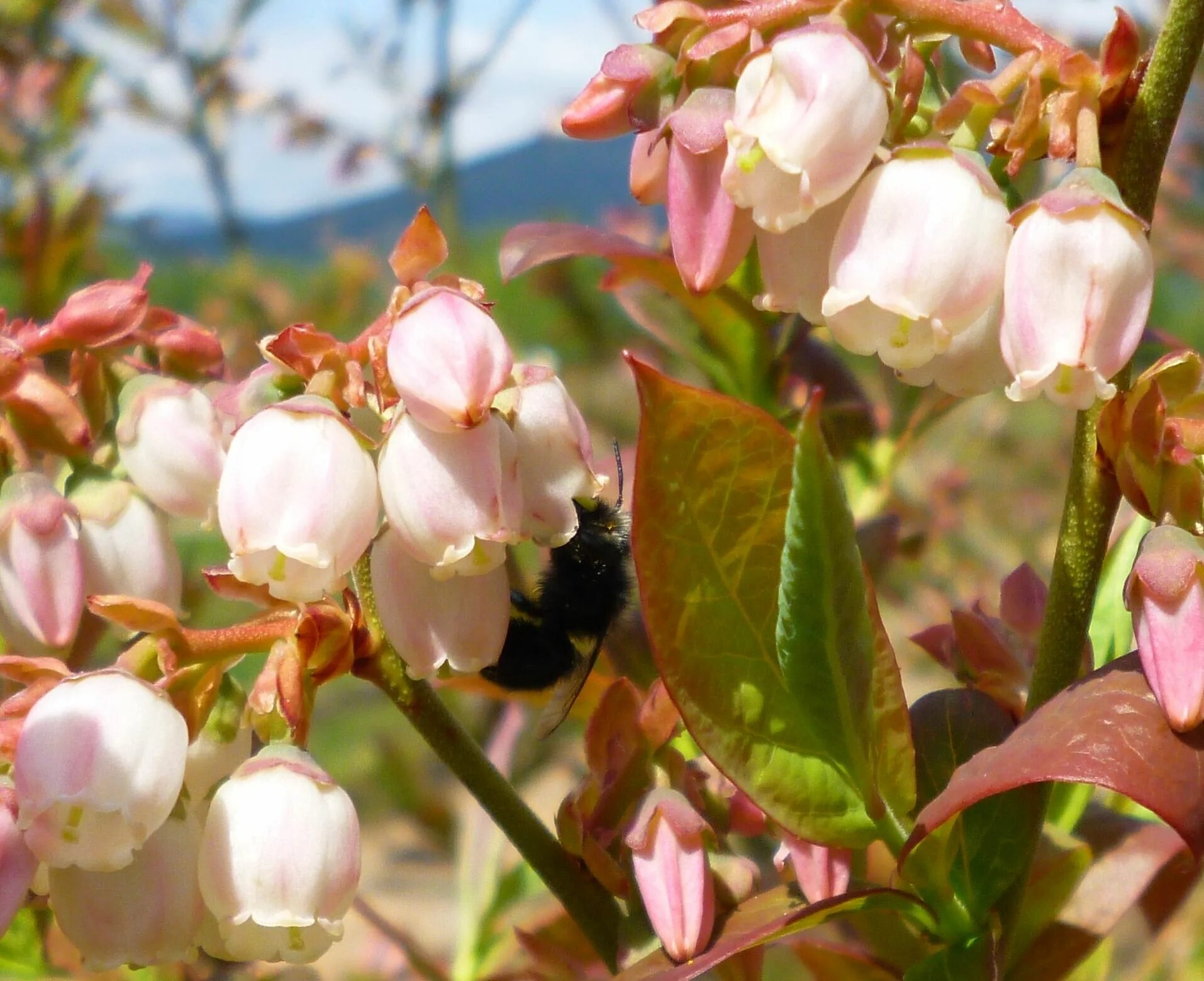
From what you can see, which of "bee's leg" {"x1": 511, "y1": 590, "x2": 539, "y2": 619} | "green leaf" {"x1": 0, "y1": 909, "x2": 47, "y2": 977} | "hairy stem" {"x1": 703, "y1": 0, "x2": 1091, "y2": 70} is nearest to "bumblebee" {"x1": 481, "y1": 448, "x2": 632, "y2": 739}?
"bee's leg" {"x1": 511, "y1": 590, "x2": 539, "y2": 619}

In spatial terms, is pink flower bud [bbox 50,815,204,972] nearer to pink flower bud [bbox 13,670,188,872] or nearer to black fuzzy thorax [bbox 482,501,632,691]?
pink flower bud [bbox 13,670,188,872]

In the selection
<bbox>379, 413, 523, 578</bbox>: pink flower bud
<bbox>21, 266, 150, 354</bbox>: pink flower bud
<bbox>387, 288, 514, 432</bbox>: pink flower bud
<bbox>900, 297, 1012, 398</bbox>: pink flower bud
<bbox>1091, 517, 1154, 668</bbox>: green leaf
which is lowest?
<bbox>1091, 517, 1154, 668</bbox>: green leaf

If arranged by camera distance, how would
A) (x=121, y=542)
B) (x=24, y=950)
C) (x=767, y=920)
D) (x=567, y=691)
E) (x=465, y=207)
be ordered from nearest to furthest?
(x=767, y=920) < (x=121, y=542) < (x=567, y=691) < (x=24, y=950) < (x=465, y=207)

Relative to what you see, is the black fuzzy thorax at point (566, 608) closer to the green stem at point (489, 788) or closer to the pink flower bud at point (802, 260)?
the green stem at point (489, 788)

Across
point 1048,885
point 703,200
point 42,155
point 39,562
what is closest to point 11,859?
point 39,562

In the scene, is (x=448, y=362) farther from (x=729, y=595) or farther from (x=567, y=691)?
(x=567, y=691)

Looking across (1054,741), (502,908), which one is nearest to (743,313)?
(1054,741)
